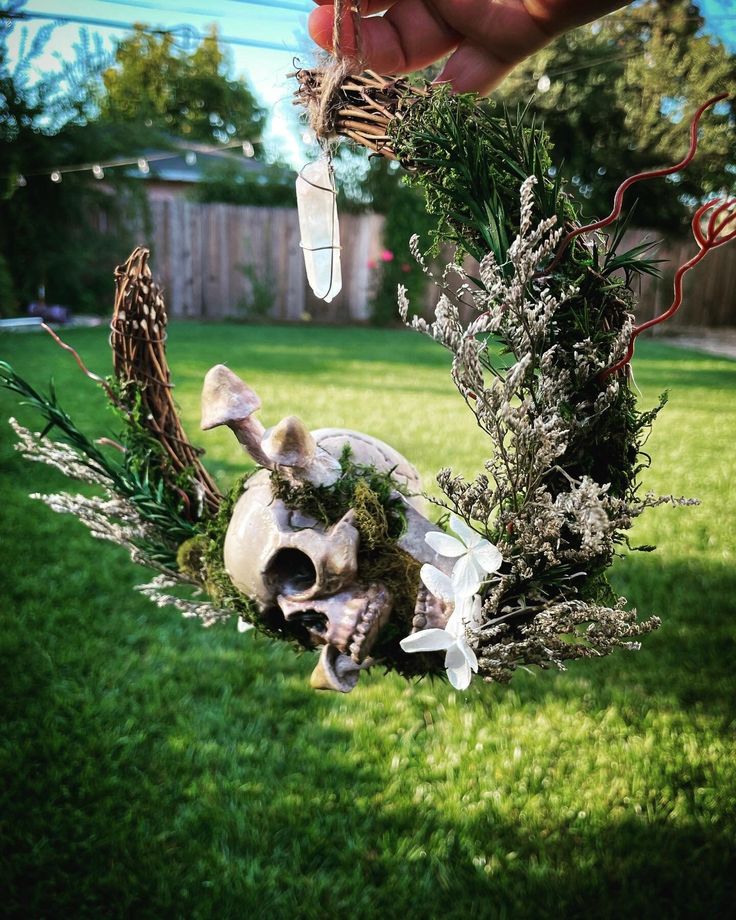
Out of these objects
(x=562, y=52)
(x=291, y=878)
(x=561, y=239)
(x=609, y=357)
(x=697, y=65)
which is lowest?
(x=291, y=878)

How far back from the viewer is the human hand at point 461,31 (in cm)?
108

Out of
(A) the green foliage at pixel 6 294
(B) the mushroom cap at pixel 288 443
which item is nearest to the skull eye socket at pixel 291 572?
(B) the mushroom cap at pixel 288 443

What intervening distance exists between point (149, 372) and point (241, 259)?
1085 cm

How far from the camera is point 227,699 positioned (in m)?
1.95

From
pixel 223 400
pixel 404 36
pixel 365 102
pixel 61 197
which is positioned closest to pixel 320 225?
pixel 365 102

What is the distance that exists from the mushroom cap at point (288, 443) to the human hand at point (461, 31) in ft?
1.84

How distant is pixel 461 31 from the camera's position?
1187mm

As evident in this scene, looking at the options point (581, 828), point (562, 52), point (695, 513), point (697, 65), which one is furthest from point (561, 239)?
point (562, 52)

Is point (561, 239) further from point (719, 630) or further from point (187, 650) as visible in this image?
point (187, 650)

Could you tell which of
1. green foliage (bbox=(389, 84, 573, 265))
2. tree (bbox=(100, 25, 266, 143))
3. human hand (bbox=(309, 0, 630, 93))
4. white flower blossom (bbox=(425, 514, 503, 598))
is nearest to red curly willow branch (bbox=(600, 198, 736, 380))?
green foliage (bbox=(389, 84, 573, 265))

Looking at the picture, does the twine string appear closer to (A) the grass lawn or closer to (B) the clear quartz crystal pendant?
(B) the clear quartz crystal pendant

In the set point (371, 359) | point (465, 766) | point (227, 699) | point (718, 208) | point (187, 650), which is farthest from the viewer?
point (371, 359)

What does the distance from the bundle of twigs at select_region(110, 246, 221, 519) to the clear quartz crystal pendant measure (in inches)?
15.8

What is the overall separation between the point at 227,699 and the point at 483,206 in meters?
1.58
